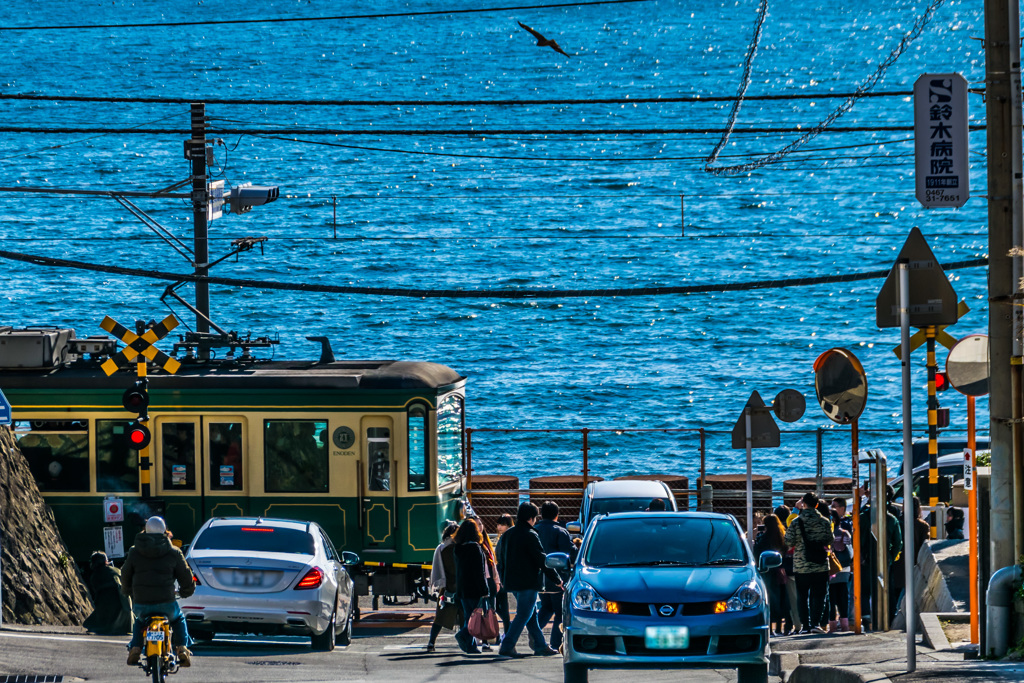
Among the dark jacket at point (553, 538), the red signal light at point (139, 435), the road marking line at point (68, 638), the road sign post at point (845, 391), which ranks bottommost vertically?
the road marking line at point (68, 638)

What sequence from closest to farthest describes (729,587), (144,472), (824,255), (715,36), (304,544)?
1. (729,587)
2. (304,544)
3. (144,472)
4. (824,255)
5. (715,36)

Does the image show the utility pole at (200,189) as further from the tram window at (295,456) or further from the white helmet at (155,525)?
the white helmet at (155,525)

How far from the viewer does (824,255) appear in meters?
86.9

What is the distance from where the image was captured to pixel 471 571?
579 inches

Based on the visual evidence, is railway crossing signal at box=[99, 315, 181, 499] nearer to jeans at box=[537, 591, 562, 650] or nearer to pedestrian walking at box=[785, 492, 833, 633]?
jeans at box=[537, 591, 562, 650]

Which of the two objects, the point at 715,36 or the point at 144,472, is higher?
the point at 715,36

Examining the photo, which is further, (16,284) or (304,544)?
(16,284)

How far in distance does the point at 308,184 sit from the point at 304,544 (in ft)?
267

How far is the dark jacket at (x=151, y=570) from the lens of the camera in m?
11.0

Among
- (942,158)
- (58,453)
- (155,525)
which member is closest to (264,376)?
(58,453)

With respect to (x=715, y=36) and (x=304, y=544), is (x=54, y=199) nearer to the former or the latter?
(x=715, y=36)

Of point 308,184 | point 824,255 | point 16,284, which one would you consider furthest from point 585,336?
point 16,284

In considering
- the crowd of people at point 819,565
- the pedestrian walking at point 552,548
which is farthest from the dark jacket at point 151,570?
the crowd of people at point 819,565

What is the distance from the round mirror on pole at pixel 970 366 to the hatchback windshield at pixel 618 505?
8.72m
